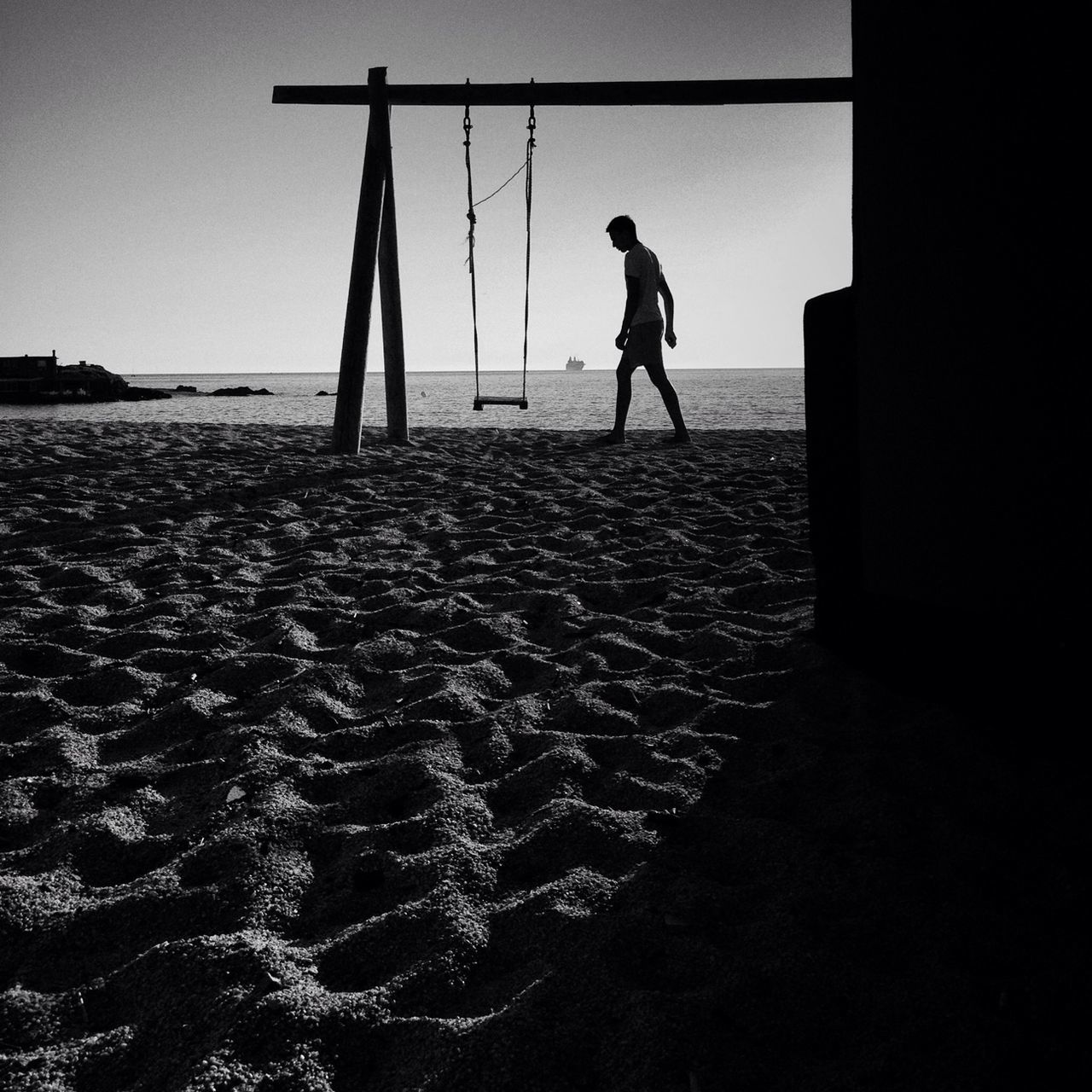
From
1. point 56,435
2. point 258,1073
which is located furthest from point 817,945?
point 56,435

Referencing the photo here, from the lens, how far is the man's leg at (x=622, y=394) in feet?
25.2

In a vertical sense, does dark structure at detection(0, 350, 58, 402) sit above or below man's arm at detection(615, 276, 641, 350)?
above

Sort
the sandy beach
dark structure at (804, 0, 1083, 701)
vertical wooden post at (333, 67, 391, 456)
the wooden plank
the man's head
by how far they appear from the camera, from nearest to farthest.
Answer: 1. the sandy beach
2. dark structure at (804, 0, 1083, 701)
3. the wooden plank
4. vertical wooden post at (333, 67, 391, 456)
5. the man's head

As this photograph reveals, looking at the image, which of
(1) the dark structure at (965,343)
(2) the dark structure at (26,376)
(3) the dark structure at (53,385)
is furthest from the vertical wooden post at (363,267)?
(2) the dark structure at (26,376)

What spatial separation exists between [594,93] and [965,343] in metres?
5.51

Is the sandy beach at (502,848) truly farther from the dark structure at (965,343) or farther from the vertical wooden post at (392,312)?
the vertical wooden post at (392,312)

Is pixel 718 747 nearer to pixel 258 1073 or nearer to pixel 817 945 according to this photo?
pixel 817 945

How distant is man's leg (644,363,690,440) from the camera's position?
24.6ft

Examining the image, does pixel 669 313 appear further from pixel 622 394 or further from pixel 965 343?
pixel 965 343

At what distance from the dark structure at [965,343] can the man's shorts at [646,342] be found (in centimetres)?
527

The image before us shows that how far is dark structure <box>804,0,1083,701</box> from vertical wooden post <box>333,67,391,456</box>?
5.06 metres

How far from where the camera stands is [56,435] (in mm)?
8430

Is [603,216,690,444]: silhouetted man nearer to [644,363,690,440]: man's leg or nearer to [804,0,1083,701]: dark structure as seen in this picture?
[644,363,690,440]: man's leg

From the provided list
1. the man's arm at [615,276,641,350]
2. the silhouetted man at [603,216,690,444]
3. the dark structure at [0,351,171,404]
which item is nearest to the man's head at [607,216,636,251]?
the silhouetted man at [603,216,690,444]
